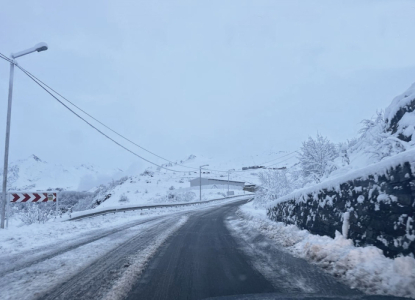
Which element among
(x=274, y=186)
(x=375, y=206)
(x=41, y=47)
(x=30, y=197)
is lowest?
(x=375, y=206)

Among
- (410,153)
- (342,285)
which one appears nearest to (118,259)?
(342,285)

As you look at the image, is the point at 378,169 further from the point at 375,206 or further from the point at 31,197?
the point at 31,197

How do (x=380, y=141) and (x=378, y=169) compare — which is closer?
(x=378, y=169)

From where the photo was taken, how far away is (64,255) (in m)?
7.93

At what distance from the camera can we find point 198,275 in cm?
589

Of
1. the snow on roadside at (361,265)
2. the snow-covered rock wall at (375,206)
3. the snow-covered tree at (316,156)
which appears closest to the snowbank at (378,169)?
the snow-covered rock wall at (375,206)

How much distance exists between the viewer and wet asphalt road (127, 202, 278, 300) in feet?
15.9

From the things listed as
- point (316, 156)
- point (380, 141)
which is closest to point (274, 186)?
point (316, 156)

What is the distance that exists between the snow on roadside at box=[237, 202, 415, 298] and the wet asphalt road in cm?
135

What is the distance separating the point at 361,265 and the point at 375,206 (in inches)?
43.0

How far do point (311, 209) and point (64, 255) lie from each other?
6.81 m

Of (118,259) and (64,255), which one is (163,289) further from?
(64,255)

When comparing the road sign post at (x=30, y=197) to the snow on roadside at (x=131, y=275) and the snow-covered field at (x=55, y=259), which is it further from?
the snow on roadside at (x=131, y=275)

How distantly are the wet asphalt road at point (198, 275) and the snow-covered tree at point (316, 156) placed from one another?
31.9 ft
